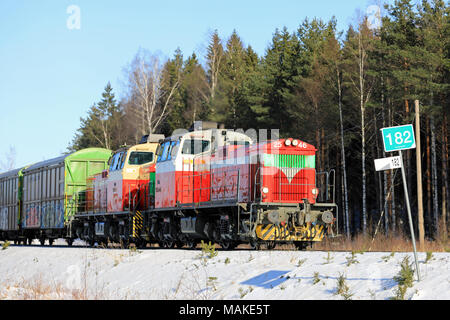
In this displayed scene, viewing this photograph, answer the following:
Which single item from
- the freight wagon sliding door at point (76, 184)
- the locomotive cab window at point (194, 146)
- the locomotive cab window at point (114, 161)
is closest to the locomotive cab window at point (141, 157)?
the locomotive cab window at point (114, 161)

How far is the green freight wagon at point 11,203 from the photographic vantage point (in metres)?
33.2

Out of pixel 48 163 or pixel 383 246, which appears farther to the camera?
pixel 48 163

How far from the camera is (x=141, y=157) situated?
75.5 feet

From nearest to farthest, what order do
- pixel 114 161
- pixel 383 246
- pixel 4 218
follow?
pixel 383 246 → pixel 114 161 → pixel 4 218

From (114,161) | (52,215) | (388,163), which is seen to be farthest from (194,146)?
(52,215)

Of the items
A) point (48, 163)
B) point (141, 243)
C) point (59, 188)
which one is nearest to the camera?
point (141, 243)

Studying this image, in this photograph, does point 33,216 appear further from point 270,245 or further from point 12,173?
point 270,245

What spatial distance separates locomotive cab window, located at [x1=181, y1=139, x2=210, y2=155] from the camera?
63.2 feet

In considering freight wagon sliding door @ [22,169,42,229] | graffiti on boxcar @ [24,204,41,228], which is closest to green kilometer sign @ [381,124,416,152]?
freight wagon sliding door @ [22,169,42,229]

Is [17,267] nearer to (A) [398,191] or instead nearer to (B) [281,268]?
(B) [281,268]

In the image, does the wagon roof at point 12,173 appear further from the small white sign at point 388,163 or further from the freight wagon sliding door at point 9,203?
the small white sign at point 388,163

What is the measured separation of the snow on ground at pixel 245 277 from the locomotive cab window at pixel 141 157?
617 cm

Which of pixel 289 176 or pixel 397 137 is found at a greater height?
pixel 397 137

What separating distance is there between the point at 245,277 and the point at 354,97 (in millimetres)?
24459
